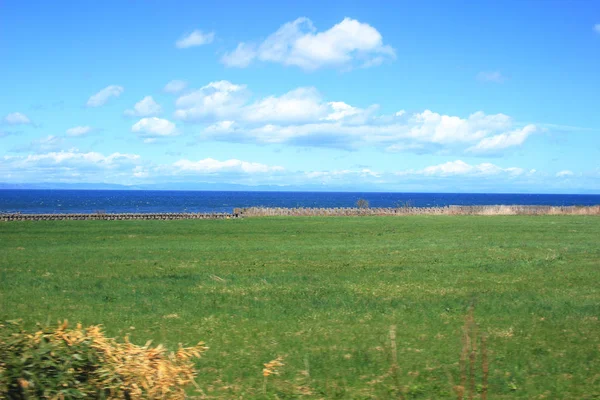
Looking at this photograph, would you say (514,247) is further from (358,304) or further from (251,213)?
(251,213)

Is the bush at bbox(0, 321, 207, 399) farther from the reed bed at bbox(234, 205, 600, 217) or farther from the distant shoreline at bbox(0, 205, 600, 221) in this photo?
the reed bed at bbox(234, 205, 600, 217)

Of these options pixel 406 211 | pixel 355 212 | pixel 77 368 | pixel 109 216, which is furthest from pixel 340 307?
pixel 406 211

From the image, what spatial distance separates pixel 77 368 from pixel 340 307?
1092 centimetres

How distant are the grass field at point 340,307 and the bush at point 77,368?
9.37 ft

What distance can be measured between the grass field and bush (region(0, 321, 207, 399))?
9.37 feet

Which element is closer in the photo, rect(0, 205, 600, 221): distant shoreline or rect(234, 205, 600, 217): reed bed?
rect(0, 205, 600, 221): distant shoreline

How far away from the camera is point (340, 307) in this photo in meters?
16.3

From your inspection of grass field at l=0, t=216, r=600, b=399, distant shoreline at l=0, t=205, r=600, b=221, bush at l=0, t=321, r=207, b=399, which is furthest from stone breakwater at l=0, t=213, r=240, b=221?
bush at l=0, t=321, r=207, b=399

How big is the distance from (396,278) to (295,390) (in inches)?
507

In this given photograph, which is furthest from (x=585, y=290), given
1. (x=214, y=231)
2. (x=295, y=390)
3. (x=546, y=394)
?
(x=214, y=231)

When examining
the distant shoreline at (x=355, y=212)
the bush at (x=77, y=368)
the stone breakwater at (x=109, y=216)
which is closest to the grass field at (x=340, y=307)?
the bush at (x=77, y=368)

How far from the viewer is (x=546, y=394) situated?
9.27 meters

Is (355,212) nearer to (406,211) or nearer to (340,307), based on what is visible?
(406,211)

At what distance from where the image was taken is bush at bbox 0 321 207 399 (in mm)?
5598
